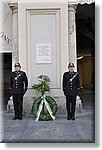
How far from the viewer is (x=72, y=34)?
3.81m

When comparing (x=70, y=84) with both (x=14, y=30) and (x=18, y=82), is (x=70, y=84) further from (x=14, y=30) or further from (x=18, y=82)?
(x=14, y=30)

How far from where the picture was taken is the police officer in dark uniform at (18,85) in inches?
127

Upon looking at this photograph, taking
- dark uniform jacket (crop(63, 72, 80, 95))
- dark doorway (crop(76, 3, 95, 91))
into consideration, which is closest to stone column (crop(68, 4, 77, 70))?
dark doorway (crop(76, 3, 95, 91))

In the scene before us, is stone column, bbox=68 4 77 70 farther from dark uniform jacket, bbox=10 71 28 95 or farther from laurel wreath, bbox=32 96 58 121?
dark uniform jacket, bbox=10 71 28 95

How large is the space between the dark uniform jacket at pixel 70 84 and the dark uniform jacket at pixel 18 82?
49 centimetres

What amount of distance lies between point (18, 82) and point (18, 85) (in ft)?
0.13

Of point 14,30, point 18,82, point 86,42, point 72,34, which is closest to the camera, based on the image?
point 86,42

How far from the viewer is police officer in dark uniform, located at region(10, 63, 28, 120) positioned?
323 centimetres

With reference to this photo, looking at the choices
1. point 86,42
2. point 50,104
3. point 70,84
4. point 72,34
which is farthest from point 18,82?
point 72,34

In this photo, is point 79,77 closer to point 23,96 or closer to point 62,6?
point 23,96

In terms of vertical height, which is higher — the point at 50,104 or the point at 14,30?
the point at 14,30

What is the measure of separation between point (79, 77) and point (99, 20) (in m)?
1.10

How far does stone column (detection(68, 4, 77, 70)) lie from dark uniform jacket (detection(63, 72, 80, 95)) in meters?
0.46

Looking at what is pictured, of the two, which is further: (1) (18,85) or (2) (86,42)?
(1) (18,85)
